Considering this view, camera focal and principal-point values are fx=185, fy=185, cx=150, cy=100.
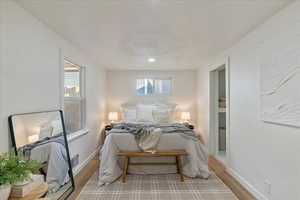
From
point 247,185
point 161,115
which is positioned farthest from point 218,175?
point 161,115

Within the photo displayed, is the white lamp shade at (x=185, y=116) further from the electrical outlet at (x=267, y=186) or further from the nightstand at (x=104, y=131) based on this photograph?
the electrical outlet at (x=267, y=186)

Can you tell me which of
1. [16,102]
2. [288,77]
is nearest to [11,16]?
[16,102]

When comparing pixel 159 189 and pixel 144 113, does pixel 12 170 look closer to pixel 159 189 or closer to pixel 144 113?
pixel 159 189

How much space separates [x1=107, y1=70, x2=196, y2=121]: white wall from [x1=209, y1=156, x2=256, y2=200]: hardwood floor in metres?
2.10

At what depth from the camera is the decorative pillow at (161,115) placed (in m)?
4.98

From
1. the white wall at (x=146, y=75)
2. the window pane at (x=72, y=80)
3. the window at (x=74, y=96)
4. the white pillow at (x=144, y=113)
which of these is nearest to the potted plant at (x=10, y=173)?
the window at (x=74, y=96)

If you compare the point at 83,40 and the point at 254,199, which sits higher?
the point at 83,40

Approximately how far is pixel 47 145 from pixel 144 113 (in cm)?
303

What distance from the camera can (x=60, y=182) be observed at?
2.37 meters

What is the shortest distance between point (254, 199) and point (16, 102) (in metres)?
2.94

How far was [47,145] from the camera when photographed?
222cm

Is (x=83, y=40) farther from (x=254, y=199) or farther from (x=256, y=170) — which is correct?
(x=254, y=199)

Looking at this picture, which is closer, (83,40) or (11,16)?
(11,16)

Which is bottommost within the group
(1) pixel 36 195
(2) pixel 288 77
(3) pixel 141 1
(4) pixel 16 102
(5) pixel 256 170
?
(5) pixel 256 170
